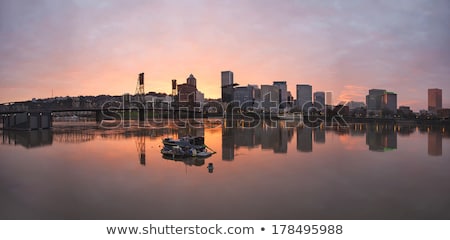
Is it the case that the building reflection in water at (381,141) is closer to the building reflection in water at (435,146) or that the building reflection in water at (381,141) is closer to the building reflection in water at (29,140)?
the building reflection in water at (435,146)

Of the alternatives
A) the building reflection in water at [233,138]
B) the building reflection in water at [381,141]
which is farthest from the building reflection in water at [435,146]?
the building reflection in water at [381,141]

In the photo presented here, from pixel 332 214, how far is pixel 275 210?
4.57 ft

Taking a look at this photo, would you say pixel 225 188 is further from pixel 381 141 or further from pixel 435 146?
pixel 381 141

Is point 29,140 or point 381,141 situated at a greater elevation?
point 29,140

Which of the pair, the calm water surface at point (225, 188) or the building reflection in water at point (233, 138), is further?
the building reflection in water at point (233, 138)

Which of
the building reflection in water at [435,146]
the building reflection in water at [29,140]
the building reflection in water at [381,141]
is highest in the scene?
the building reflection in water at [29,140]

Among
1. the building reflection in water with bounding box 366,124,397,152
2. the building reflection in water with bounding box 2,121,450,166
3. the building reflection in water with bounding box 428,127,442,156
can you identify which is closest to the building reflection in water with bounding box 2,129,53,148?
the building reflection in water with bounding box 2,121,450,166

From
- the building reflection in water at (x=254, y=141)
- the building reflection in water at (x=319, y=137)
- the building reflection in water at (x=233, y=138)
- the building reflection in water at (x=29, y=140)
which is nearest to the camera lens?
the building reflection in water at (x=254, y=141)

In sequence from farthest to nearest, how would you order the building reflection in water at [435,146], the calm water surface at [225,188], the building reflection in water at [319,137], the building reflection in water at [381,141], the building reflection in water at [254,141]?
1. the building reflection in water at [319,137]
2. the building reflection in water at [381,141]
3. the building reflection in water at [435,146]
4. the building reflection in water at [254,141]
5. the calm water surface at [225,188]

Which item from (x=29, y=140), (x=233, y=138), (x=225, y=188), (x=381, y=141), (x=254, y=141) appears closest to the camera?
(x=225, y=188)

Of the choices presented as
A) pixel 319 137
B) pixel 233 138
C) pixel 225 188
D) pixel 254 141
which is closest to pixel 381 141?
pixel 319 137

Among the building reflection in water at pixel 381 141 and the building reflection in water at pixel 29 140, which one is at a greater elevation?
the building reflection in water at pixel 29 140
